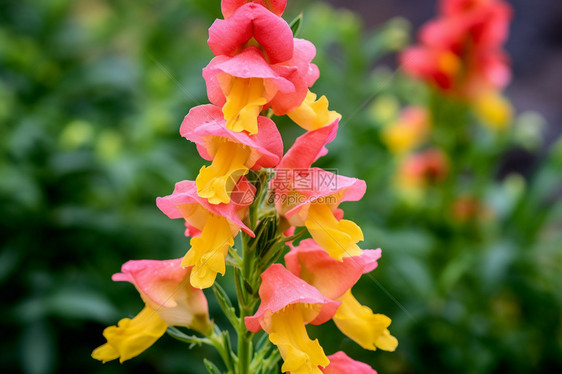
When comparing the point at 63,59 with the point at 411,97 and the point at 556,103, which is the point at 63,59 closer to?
the point at 411,97

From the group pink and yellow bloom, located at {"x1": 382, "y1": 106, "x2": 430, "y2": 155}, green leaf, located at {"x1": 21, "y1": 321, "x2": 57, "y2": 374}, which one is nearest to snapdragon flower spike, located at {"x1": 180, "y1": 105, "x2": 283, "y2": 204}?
green leaf, located at {"x1": 21, "y1": 321, "x2": 57, "y2": 374}

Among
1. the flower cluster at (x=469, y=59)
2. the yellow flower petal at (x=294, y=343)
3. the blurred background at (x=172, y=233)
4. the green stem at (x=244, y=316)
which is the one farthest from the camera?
the flower cluster at (x=469, y=59)

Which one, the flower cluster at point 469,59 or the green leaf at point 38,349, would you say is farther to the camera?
the flower cluster at point 469,59

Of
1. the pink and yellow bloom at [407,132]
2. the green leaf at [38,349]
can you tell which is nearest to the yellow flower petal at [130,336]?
the green leaf at [38,349]

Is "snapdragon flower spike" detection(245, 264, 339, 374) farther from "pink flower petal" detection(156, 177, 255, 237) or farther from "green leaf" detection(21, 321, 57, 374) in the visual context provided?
"green leaf" detection(21, 321, 57, 374)

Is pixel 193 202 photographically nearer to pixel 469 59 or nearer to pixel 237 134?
pixel 237 134

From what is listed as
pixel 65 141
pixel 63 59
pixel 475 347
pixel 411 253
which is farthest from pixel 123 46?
pixel 475 347

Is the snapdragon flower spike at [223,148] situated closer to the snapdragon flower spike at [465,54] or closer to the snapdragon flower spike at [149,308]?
the snapdragon flower spike at [149,308]
